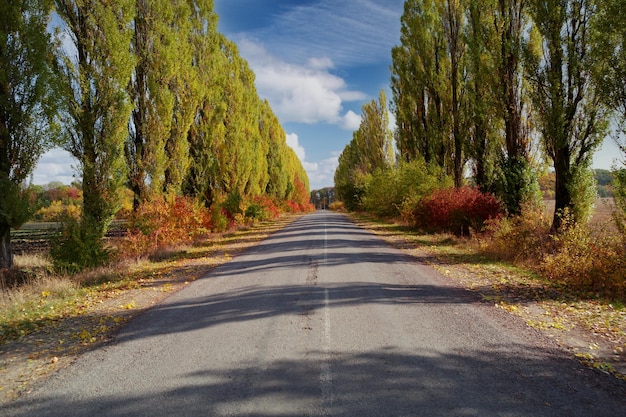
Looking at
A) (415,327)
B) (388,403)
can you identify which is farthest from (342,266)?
(388,403)

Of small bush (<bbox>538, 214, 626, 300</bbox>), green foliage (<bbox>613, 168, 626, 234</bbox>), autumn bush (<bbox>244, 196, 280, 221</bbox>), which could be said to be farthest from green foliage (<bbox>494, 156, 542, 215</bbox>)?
autumn bush (<bbox>244, 196, 280, 221</bbox>)

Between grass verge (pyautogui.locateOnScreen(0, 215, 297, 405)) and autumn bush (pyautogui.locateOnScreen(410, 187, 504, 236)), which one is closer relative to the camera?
grass verge (pyautogui.locateOnScreen(0, 215, 297, 405))

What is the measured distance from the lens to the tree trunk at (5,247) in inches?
400

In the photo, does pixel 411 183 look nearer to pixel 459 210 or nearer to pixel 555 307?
pixel 459 210

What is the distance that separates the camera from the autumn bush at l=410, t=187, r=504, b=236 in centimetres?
1548

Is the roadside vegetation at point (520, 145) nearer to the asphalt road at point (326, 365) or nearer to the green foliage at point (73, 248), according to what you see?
the asphalt road at point (326, 365)

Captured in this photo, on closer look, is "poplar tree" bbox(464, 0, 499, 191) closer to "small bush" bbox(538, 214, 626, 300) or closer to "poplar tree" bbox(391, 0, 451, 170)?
"poplar tree" bbox(391, 0, 451, 170)

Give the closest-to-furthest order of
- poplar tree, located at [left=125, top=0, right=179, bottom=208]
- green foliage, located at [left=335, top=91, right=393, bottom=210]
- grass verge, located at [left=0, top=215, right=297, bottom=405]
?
grass verge, located at [left=0, top=215, right=297, bottom=405] < poplar tree, located at [left=125, top=0, right=179, bottom=208] < green foliage, located at [left=335, top=91, right=393, bottom=210]

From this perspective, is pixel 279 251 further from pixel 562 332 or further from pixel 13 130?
pixel 562 332

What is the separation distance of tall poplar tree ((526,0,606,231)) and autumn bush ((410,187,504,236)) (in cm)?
319

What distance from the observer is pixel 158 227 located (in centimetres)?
1445

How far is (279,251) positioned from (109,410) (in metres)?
10.4

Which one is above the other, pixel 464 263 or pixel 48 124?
pixel 48 124

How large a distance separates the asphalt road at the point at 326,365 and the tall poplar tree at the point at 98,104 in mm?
6320
